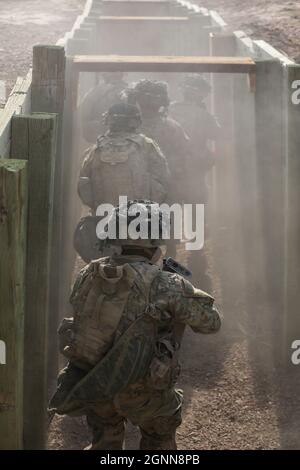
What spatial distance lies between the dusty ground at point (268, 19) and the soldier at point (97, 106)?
392 cm

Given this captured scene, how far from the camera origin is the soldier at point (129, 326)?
435cm

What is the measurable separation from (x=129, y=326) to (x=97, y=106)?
4821 millimetres

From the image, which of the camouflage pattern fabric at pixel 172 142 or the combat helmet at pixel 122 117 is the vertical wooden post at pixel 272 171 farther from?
the combat helmet at pixel 122 117

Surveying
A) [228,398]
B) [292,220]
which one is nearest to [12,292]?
[228,398]

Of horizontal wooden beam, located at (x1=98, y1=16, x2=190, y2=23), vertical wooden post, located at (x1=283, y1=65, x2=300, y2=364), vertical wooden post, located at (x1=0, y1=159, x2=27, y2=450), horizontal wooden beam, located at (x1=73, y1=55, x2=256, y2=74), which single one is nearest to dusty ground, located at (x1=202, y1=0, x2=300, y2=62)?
horizontal wooden beam, located at (x1=98, y1=16, x2=190, y2=23)

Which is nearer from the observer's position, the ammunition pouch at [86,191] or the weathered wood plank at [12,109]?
the weathered wood plank at [12,109]

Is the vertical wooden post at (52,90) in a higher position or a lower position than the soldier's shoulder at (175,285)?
higher

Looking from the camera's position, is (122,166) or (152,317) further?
(122,166)

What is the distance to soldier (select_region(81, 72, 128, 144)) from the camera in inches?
336

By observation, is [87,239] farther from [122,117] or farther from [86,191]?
[122,117]

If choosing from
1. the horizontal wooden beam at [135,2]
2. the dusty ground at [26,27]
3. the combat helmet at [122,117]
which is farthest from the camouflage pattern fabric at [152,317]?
the horizontal wooden beam at [135,2]

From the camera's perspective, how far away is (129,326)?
171 inches

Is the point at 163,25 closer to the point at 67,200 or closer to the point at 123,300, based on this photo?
the point at 67,200

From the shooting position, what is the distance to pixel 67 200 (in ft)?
23.8
